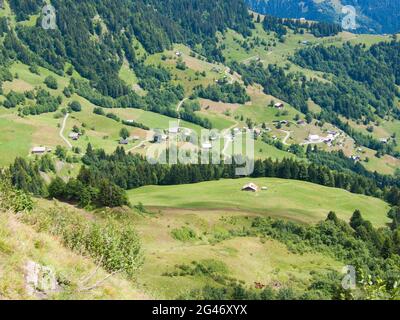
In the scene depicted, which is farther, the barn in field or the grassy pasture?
the barn in field

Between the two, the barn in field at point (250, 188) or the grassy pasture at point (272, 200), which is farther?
the barn in field at point (250, 188)

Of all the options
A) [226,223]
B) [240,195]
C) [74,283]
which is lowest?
[240,195]

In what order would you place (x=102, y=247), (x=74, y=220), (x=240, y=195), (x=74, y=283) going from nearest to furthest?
1. (x=74, y=283)
2. (x=102, y=247)
3. (x=74, y=220)
4. (x=240, y=195)

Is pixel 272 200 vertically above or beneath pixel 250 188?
above

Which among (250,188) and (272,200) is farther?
(250,188)
